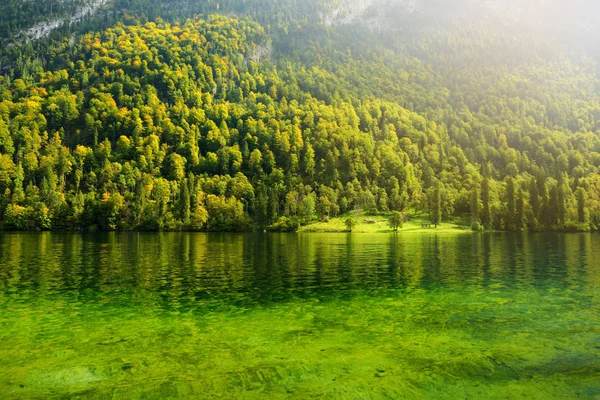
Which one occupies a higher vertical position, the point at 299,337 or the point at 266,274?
the point at 299,337

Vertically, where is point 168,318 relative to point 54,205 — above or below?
below

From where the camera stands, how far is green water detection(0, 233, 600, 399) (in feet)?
53.4

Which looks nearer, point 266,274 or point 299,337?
point 299,337

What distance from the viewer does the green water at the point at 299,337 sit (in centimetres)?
1628

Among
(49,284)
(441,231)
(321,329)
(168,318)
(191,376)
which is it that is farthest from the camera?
(441,231)

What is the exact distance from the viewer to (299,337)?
2317 centimetres

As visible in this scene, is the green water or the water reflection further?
the water reflection

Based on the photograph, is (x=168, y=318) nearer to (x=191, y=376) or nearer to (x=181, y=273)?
(x=191, y=376)

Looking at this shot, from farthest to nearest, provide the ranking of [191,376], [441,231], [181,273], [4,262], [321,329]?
[441,231], [4,262], [181,273], [321,329], [191,376]

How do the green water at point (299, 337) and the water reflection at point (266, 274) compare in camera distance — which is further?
the water reflection at point (266, 274)

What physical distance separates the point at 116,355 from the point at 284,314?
11.7 metres

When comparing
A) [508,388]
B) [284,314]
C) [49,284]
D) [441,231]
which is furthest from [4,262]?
[441,231]

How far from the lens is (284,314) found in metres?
28.9

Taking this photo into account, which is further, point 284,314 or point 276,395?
point 284,314
